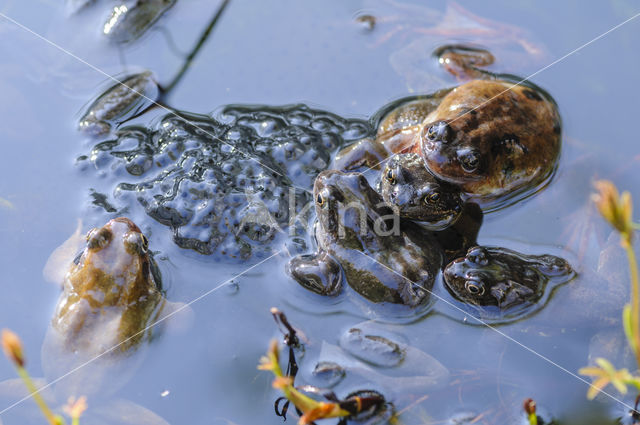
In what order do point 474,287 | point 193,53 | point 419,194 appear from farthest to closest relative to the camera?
point 193,53, point 419,194, point 474,287

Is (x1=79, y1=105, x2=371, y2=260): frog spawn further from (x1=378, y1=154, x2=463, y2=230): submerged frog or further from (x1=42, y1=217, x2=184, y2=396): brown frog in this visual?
(x1=378, y1=154, x2=463, y2=230): submerged frog

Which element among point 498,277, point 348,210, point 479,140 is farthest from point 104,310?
point 479,140

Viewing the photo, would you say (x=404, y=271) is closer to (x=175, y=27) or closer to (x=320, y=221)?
(x=320, y=221)

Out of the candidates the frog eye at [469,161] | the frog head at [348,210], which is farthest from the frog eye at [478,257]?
the frog eye at [469,161]

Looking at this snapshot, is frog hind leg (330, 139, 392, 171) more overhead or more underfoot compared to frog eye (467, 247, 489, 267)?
more overhead

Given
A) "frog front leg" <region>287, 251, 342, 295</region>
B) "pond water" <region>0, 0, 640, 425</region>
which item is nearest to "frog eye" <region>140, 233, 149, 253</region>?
"pond water" <region>0, 0, 640, 425</region>

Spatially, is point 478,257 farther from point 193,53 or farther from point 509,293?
point 193,53
